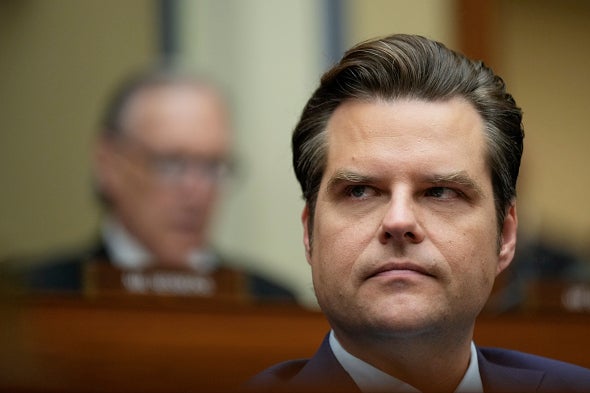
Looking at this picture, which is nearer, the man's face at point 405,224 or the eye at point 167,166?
the man's face at point 405,224

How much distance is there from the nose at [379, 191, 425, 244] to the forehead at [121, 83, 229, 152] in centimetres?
220

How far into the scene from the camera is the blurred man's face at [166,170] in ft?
9.91

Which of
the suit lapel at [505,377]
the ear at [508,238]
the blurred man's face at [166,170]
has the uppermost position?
the ear at [508,238]

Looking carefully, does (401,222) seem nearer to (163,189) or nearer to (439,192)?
(439,192)

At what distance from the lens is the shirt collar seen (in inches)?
115

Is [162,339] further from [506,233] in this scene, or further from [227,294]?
[506,233]

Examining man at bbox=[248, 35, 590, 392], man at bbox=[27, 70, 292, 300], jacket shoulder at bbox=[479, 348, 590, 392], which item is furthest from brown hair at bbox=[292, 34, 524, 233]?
man at bbox=[27, 70, 292, 300]

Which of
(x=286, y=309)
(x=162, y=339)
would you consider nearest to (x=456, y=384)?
(x=162, y=339)

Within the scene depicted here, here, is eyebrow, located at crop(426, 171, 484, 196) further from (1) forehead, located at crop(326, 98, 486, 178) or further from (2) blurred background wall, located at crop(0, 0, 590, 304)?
(2) blurred background wall, located at crop(0, 0, 590, 304)

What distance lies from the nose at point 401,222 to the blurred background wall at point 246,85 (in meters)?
2.16

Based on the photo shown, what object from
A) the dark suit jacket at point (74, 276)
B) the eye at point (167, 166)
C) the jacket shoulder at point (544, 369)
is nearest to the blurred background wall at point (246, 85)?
the dark suit jacket at point (74, 276)

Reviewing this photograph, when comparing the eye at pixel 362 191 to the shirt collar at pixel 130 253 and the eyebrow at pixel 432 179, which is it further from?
the shirt collar at pixel 130 253

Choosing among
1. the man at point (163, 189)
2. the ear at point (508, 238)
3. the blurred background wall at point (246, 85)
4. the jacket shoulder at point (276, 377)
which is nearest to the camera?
the jacket shoulder at point (276, 377)

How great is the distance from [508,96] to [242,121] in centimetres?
225
